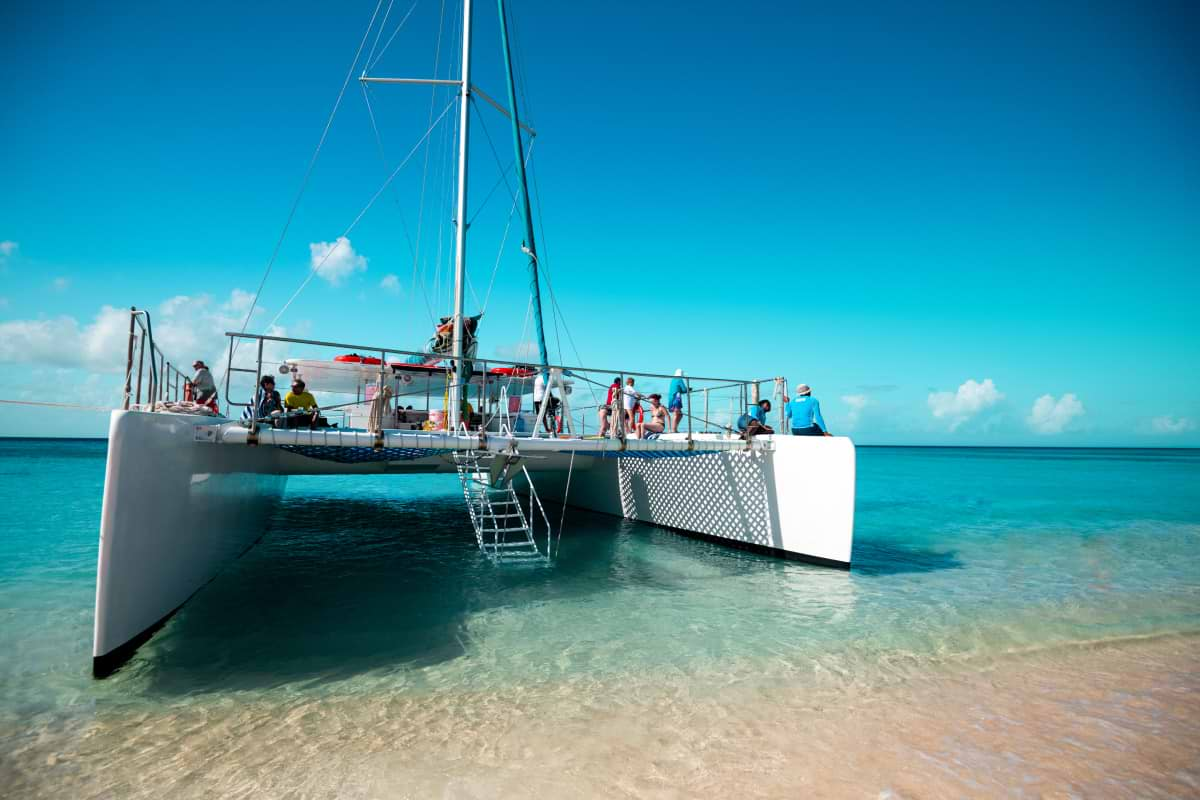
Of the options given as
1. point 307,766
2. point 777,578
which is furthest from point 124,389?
point 777,578

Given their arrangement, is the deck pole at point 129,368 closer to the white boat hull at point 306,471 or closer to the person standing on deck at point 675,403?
the white boat hull at point 306,471

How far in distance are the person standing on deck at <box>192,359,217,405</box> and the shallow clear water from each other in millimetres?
2683

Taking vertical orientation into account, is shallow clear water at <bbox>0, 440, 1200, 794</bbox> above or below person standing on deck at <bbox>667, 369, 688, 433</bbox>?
below

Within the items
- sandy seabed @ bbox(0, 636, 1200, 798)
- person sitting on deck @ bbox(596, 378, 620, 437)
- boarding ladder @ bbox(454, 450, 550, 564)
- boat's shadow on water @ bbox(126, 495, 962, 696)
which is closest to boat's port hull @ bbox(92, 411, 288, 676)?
boat's shadow on water @ bbox(126, 495, 962, 696)

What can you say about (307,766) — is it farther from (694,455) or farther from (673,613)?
(694,455)

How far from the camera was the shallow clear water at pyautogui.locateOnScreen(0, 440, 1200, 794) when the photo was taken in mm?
4633

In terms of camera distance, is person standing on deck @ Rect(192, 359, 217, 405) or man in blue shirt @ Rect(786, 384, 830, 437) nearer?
person standing on deck @ Rect(192, 359, 217, 405)

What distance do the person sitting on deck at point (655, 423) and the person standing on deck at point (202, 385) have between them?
255 inches

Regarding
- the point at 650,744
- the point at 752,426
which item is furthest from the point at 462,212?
the point at 650,744

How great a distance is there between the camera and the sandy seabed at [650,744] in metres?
3.73

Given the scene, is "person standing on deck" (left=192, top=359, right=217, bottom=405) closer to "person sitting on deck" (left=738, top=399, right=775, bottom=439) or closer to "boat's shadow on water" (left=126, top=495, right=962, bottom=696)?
"boat's shadow on water" (left=126, top=495, right=962, bottom=696)

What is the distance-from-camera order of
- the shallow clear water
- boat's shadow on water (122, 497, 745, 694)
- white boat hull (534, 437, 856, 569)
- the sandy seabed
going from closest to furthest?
the sandy seabed, the shallow clear water, boat's shadow on water (122, 497, 745, 694), white boat hull (534, 437, 856, 569)

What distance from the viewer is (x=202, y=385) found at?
8.05 meters

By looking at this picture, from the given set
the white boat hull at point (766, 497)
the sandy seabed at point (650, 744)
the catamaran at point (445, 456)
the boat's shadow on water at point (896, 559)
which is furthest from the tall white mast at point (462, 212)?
the boat's shadow on water at point (896, 559)
